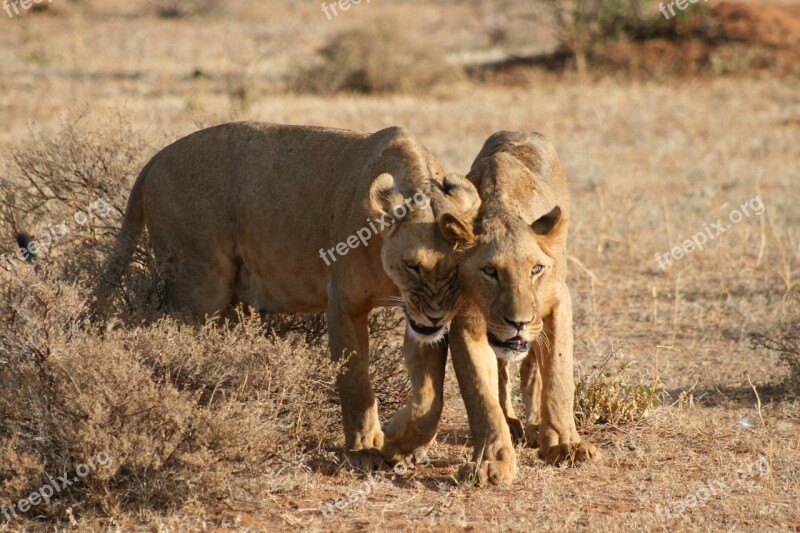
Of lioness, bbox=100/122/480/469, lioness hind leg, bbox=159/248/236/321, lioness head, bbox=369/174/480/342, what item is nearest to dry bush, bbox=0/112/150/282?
lioness, bbox=100/122/480/469

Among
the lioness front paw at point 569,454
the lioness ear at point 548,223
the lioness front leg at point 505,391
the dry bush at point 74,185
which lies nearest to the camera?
the lioness ear at point 548,223

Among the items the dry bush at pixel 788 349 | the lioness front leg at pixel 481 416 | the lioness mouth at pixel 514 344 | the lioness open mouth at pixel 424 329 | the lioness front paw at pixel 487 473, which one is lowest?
the dry bush at pixel 788 349

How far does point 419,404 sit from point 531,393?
2.92ft

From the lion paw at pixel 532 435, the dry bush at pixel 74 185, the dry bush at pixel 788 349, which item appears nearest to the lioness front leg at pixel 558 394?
the lion paw at pixel 532 435

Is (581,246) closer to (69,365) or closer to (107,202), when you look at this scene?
(107,202)

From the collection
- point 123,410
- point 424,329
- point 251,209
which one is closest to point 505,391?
point 424,329

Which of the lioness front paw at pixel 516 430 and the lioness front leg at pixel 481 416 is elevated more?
the lioness front leg at pixel 481 416

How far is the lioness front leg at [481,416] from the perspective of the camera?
17.3ft

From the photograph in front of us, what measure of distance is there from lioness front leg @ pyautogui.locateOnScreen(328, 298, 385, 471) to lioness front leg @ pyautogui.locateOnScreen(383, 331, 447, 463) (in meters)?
0.11

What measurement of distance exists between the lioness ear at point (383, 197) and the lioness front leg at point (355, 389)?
610 millimetres

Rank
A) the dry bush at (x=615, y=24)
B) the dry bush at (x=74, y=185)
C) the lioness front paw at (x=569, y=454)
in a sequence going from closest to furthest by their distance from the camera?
the lioness front paw at (x=569, y=454), the dry bush at (x=74, y=185), the dry bush at (x=615, y=24)

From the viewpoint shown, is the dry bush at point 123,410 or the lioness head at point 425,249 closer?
the dry bush at point 123,410

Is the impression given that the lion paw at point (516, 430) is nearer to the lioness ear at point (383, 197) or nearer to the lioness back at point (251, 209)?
the lioness back at point (251, 209)

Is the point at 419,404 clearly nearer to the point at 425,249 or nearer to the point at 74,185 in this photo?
the point at 425,249
